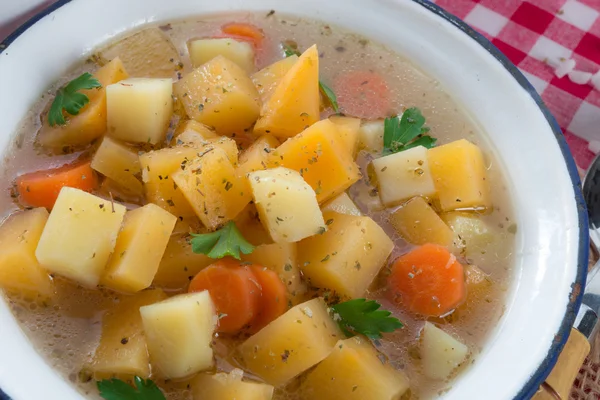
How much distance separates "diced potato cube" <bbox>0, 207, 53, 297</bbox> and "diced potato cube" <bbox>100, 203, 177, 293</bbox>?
0.19 metres

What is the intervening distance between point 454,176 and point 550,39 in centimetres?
154

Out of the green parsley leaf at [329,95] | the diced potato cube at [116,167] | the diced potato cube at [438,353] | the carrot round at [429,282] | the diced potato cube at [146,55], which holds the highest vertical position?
the diced potato cube at [146,55]

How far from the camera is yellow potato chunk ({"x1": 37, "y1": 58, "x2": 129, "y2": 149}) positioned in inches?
86.9

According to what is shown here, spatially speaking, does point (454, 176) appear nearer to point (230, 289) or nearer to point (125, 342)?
point (230, 289)

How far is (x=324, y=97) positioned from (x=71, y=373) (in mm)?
1288

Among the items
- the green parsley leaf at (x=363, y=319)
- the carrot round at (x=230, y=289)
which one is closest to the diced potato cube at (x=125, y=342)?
the carrot round at (x=230, y=289)

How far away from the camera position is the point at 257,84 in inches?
93.9

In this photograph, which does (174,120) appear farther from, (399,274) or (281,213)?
(399,274)

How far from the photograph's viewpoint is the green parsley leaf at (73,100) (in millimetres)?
2215

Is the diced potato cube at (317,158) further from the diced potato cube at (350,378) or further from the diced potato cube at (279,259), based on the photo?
the diced potato cube at (350,378)

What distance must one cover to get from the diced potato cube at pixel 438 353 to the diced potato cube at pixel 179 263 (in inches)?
27.3

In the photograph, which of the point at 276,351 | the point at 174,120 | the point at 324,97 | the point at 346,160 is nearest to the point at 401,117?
the point at 324,97

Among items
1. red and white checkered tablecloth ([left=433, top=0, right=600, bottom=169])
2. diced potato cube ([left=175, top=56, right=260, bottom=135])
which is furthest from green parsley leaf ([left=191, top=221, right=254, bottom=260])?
red and white checkered tablecloth ([left=433, top=0, right=600, bottom=169])

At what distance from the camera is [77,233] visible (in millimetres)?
1824
